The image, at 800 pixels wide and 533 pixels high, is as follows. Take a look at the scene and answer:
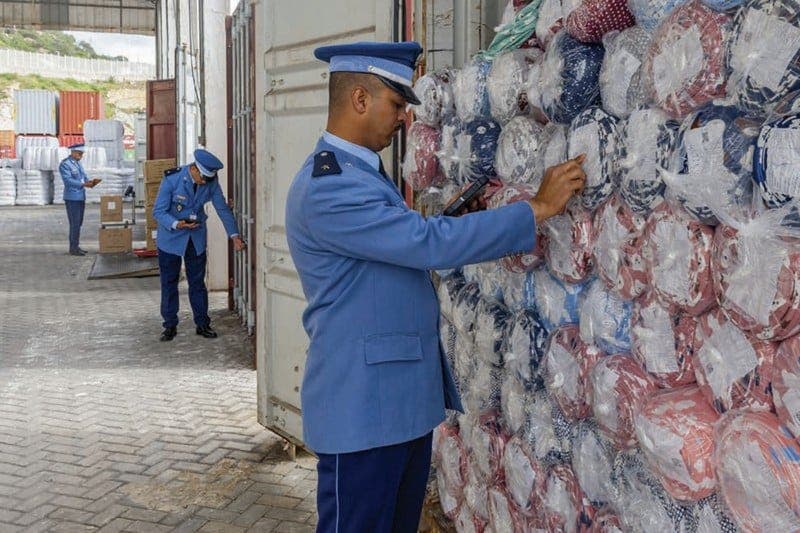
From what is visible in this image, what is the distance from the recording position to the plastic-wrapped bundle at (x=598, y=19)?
187 cm

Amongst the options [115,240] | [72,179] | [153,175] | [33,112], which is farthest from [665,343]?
[33,112]

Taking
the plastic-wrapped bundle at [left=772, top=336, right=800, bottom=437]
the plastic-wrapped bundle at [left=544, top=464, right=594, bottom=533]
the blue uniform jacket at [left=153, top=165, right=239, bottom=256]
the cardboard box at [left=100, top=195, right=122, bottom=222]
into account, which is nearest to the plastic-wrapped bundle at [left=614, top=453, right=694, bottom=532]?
the plastic-wrapped bundle at [left=544, top=464, right=594, bottom=533]

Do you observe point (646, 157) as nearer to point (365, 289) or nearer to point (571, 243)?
point (571, 243)

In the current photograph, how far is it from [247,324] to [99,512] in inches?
153

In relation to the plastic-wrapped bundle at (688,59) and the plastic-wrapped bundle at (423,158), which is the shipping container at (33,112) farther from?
the plastic-wrapped bundle at (688,59)

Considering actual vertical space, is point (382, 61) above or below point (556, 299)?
above

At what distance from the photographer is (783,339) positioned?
4.49 ft

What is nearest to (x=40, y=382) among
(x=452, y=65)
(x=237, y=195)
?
(x=237, y=195)

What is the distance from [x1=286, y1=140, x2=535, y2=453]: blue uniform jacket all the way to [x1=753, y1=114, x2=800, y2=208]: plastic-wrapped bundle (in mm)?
649

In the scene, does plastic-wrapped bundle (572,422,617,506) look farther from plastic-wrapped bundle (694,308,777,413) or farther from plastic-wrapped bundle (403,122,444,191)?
plastic-wrapped bundle (403,122,444,191)

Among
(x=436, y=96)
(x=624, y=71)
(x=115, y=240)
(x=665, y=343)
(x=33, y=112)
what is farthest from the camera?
(x=33, y=112)

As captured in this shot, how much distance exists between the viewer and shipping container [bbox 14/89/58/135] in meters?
29.8

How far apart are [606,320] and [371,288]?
0.58 m

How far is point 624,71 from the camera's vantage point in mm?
1798
